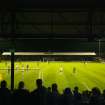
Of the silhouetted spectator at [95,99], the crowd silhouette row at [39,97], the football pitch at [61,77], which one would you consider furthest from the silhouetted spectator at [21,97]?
the football pitch at [61,77]

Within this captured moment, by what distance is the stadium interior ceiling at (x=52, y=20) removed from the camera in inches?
304

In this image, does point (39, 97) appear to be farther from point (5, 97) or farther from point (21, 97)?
point (5, 97)

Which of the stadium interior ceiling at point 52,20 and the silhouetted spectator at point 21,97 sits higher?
the stadium interior ceiling at point 52,20

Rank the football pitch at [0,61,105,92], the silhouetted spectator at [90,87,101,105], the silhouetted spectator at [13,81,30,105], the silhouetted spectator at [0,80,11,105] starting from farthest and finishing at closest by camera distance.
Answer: the football pitch at [0,61,105,92] → the silhouetted spectator at [90,87,101,105] → the silhouetted spectator at [0,80,11,105] → the silhouetted spectator at [13,81,30,105]

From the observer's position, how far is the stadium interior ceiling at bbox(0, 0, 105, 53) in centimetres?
772

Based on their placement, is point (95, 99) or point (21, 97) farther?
Answer: point (95, 99)

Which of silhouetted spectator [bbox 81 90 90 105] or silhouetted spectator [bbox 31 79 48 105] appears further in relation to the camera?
silhouetted spectator [bbox 81 90 90 105]

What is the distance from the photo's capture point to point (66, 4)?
7.70 m

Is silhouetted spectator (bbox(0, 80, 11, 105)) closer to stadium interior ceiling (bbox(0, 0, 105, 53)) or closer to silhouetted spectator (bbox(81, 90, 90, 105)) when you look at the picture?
silhouetted spectator (bbox(81, 90, 90, 105))

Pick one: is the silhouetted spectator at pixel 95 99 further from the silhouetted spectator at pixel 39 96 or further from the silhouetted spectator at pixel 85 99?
the silhouetted spectator at pixel 39 96

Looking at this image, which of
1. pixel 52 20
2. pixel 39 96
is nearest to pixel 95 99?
pixel 39 96

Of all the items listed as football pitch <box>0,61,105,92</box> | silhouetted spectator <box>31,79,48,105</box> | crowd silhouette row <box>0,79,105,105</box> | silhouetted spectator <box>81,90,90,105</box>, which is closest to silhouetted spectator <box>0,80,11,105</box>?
crowd silhouette row <box>0,79,105,105</box>

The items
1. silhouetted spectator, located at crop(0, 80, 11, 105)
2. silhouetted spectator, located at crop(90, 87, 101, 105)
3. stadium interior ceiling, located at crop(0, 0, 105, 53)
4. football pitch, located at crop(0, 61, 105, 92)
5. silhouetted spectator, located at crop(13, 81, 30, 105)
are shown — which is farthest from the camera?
football pitch, located at crop(0, 61, 105, 92)

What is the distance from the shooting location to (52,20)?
10180mm
